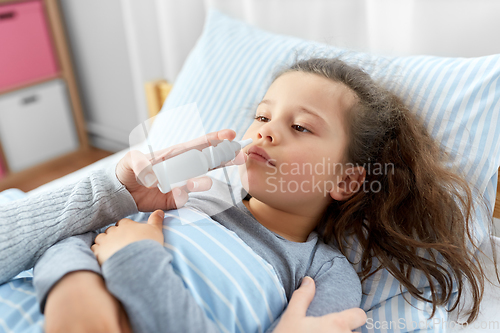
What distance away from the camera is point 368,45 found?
3.97 ft

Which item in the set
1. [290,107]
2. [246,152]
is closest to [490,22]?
[290,107]

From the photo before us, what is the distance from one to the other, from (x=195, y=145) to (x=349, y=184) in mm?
364

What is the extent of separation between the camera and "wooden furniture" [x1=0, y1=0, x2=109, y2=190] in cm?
214

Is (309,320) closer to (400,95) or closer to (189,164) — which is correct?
(189,164)

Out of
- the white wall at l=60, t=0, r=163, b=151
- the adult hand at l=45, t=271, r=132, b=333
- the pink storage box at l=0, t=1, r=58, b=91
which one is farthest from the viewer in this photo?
the pink storage box at l=0, t=1, r=58, b=91

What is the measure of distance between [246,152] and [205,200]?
152 mm

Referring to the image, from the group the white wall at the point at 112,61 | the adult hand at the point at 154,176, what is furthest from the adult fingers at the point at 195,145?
the white wall at the point at 112,61

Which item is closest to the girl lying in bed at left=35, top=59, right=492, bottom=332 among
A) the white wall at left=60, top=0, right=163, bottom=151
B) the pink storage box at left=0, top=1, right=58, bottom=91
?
the white wall at left=60, top=0, right=163, bottom=151

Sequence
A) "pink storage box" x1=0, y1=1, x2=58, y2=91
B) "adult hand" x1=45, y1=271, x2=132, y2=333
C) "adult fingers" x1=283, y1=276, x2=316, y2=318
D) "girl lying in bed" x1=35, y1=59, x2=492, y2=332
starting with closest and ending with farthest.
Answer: "adult hand" x1=45, y1=271, x2=132, y2=333 < "adult fingers" x1=283, y1=276, x2=316, y2=318 < "girl lying in bed" x1=35, y1=59, x2=492, y2=332 < "pink storage box" x1=0, y1=1, x2=58, y2=91

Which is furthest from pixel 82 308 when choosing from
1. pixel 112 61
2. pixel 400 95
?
pixel 112 61

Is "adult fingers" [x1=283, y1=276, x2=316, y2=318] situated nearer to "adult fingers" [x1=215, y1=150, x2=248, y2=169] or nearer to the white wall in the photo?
"adult fingers" [x1=215, y1=150, x2=248, y2=169]

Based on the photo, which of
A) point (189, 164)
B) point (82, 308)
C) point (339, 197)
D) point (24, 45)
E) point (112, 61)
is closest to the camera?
point (82, 308)

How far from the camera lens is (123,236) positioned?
0.71 m

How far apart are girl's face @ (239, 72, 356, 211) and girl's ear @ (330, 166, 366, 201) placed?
0.02m
